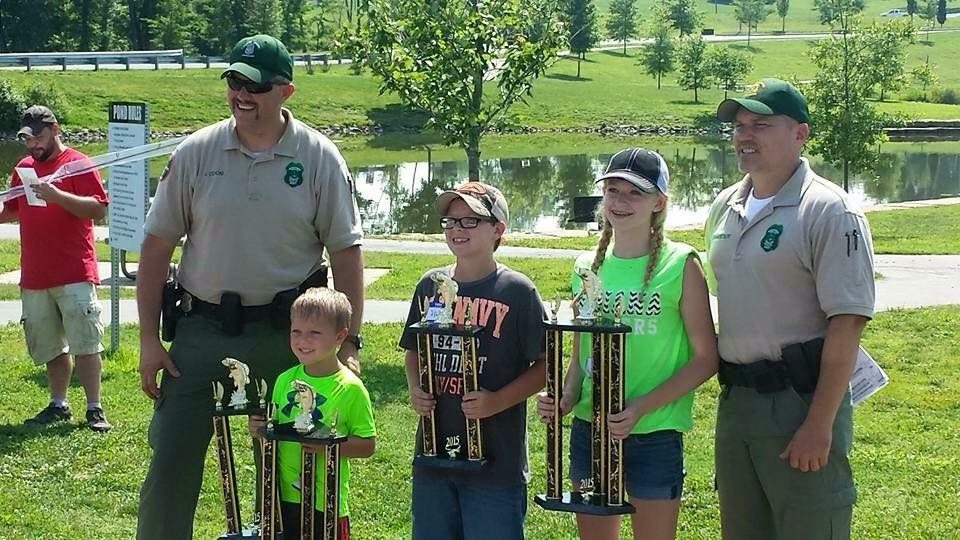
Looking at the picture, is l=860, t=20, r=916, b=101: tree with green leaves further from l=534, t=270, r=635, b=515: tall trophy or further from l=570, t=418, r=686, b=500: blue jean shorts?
l=534, t=270, r=635, b=515: tall trophy

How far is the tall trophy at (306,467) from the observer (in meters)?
3.67

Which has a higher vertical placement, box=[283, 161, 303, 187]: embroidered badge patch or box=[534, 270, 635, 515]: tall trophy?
box=[283, 161, 303, 187]: embroidered badge patch

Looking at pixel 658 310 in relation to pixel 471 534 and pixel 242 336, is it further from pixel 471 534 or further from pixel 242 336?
pixel 242 336

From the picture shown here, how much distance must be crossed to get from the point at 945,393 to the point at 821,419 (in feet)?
17.0

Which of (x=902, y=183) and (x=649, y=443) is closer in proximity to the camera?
(x=649, y=443)

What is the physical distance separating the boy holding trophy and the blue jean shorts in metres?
0.28

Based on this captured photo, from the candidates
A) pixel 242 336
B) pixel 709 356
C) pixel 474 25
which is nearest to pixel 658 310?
pixel 709 356

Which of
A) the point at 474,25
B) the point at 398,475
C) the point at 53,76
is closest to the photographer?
the point at 398,475

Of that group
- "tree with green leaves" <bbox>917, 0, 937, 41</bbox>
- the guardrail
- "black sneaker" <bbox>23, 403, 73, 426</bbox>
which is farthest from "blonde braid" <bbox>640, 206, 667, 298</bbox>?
"tree with green leaves" <bbox>917, 0, 937, 41</bbox>

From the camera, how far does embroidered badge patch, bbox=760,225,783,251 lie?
12.3 ft

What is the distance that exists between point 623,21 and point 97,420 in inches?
3710

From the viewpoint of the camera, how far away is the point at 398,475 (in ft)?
21.2

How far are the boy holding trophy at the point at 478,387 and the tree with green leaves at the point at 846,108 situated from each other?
19675 millimetres

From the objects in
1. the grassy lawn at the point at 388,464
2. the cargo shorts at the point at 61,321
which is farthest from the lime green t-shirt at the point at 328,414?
the cargo shorts at the point at 61,321
